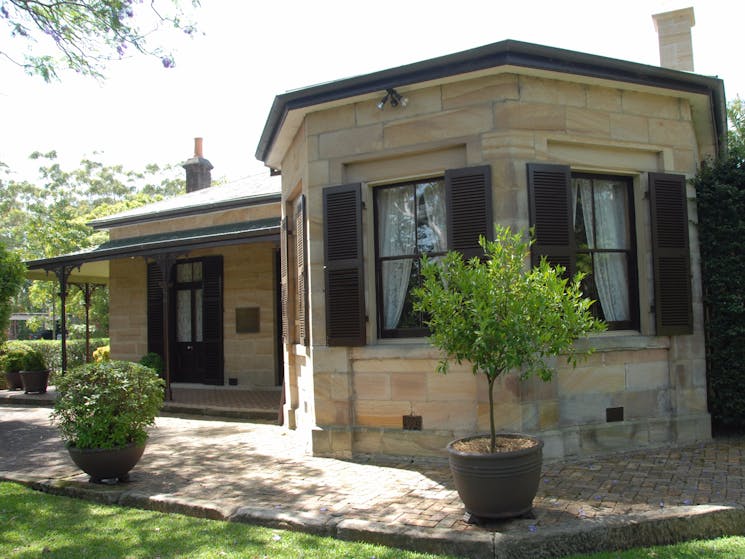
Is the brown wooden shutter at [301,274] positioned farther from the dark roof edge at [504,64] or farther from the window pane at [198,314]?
the window pane at [198,314]

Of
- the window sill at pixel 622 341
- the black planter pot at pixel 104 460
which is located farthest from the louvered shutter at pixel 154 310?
the window sill at pixel 622 341

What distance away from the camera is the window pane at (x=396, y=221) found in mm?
6832

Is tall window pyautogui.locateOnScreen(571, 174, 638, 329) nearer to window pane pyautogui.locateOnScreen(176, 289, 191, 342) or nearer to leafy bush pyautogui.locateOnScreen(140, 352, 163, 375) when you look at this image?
leafy bush pyautogui.locateOnScreen(140, 352, 163, 375)

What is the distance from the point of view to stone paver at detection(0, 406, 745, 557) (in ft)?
13.5

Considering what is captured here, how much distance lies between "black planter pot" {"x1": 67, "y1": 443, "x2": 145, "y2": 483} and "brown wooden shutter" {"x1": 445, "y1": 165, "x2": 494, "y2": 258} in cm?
371

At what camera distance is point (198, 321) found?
13.3m

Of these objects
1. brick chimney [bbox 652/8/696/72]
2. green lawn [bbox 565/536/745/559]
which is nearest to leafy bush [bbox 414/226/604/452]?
green lawn [bbox 565/536/745/559]

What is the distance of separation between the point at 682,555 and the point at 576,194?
3.94 m

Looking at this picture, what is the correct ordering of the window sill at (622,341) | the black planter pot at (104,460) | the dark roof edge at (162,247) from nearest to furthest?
the black planter pot at (104,460), the window sill at (622,341), the dark roof edge at (162,247)

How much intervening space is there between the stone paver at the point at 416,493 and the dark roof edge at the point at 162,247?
12.4 ft

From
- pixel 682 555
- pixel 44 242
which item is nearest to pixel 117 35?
pixel 682 555

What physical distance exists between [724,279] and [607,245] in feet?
4.47

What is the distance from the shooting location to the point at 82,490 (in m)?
5.52

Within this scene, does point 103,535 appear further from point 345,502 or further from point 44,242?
point 44,242
